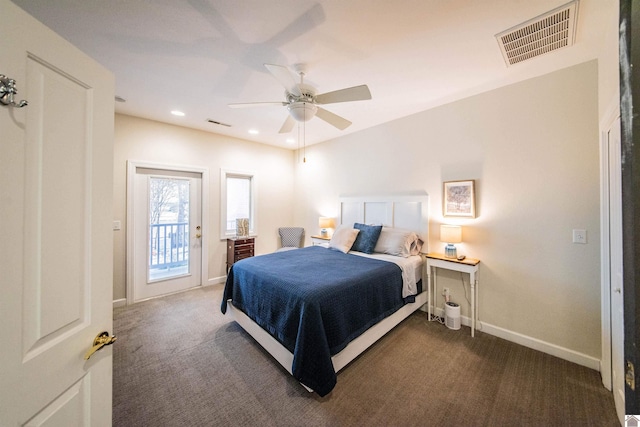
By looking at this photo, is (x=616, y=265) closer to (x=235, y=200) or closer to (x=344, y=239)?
(x=344, y=239)

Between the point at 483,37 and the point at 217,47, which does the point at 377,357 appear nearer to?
the point at 483,37

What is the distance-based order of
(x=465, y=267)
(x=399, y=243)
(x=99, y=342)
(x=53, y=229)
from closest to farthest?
(x=53, y=229) → (x=99, y=342) → (x=465, y=267) → (x=399, y=243)

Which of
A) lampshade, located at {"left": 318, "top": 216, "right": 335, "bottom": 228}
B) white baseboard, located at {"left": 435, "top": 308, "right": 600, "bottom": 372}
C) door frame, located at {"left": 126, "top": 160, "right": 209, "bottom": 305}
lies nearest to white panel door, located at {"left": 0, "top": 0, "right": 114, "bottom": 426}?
door frame, located at {"left": 126, "top": 160, "right": 209, "bottom": 305}

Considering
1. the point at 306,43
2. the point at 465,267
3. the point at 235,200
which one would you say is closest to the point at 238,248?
the point at 235,200

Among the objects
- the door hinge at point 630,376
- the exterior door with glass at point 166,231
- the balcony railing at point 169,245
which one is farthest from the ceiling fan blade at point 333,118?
the balcony railing at point 169,245

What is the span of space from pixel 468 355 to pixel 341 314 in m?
1.42

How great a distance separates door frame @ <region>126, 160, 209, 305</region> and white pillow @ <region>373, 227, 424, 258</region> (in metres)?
3.01

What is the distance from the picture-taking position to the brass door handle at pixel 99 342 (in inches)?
32.7

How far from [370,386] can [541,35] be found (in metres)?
3.10

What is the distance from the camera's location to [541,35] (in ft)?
5.81

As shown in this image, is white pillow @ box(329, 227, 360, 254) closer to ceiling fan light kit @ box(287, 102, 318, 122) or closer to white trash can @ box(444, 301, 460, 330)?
white trash can @ box(444, 301, 460, 330)

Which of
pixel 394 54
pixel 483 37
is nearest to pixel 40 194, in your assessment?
pixel 394 54

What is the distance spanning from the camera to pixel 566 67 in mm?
2154

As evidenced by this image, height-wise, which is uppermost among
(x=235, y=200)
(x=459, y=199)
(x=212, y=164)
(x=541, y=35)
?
(x=541, y=35)
